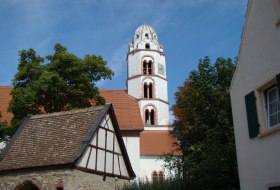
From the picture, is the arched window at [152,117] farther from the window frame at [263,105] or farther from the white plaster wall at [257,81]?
the window frame at [263,105]

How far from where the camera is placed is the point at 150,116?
1617 inches

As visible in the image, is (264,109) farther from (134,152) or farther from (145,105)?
(145,105)

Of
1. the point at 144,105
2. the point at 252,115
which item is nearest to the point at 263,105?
the point at 252,115

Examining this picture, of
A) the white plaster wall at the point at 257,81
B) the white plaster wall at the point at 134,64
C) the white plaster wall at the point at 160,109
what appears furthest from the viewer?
the white plaster wall at the point at 134,64

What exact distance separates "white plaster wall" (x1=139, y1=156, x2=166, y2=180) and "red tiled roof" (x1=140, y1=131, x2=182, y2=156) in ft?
1.51

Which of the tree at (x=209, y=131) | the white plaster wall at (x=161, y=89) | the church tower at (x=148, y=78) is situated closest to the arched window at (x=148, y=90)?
the church tower at (x=148, y=78)

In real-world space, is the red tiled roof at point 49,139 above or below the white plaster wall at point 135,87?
below

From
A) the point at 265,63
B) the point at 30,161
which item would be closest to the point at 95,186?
the point at 30,161

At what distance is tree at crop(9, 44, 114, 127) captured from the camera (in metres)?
22.4

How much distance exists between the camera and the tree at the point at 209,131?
15.1 meters

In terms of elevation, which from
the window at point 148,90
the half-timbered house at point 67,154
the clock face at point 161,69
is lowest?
the half-timbered house at point 67,154

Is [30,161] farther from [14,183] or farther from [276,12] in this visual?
[276,12]

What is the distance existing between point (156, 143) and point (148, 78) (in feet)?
29.6

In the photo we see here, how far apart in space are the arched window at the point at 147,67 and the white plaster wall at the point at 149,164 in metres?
12.0
